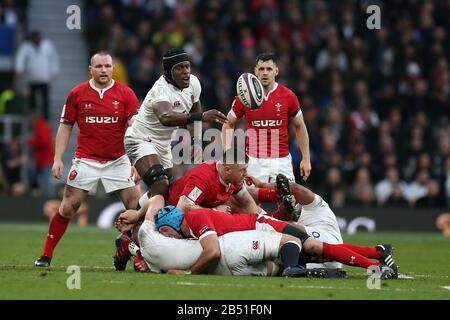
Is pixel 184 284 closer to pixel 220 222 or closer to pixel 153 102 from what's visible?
pixel 220 222

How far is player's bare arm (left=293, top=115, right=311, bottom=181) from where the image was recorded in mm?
13359

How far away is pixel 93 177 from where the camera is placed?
12516 millimetres

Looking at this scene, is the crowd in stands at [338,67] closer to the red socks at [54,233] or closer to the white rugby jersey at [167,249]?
the red socks at [54,233]

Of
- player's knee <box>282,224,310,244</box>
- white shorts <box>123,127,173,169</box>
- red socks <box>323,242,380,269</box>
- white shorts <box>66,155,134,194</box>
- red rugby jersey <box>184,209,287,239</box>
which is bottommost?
red socks <box>323,242,380,269</box>

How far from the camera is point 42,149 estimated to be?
2142cm

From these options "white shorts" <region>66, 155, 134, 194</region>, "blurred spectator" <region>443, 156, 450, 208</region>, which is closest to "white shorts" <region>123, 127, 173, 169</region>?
"white shorts" <region>66, 155, 134, 194</region>

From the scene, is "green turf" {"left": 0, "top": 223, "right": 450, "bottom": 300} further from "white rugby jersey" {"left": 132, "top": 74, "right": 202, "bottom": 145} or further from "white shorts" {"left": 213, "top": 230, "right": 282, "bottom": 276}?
"white rugby jersey" {"left": 132, "top": 74, "right": 202, "bottom": 145}

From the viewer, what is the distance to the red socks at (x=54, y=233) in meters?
12.2

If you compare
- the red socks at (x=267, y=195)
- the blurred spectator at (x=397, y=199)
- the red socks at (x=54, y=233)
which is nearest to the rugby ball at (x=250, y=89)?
the red socks at (x=267, y=195)

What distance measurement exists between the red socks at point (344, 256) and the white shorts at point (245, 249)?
502 mm

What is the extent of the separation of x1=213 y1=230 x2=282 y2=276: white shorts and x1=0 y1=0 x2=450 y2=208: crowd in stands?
9606 mm

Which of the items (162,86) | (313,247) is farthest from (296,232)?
(162,86)

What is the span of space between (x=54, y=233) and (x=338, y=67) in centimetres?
1228
